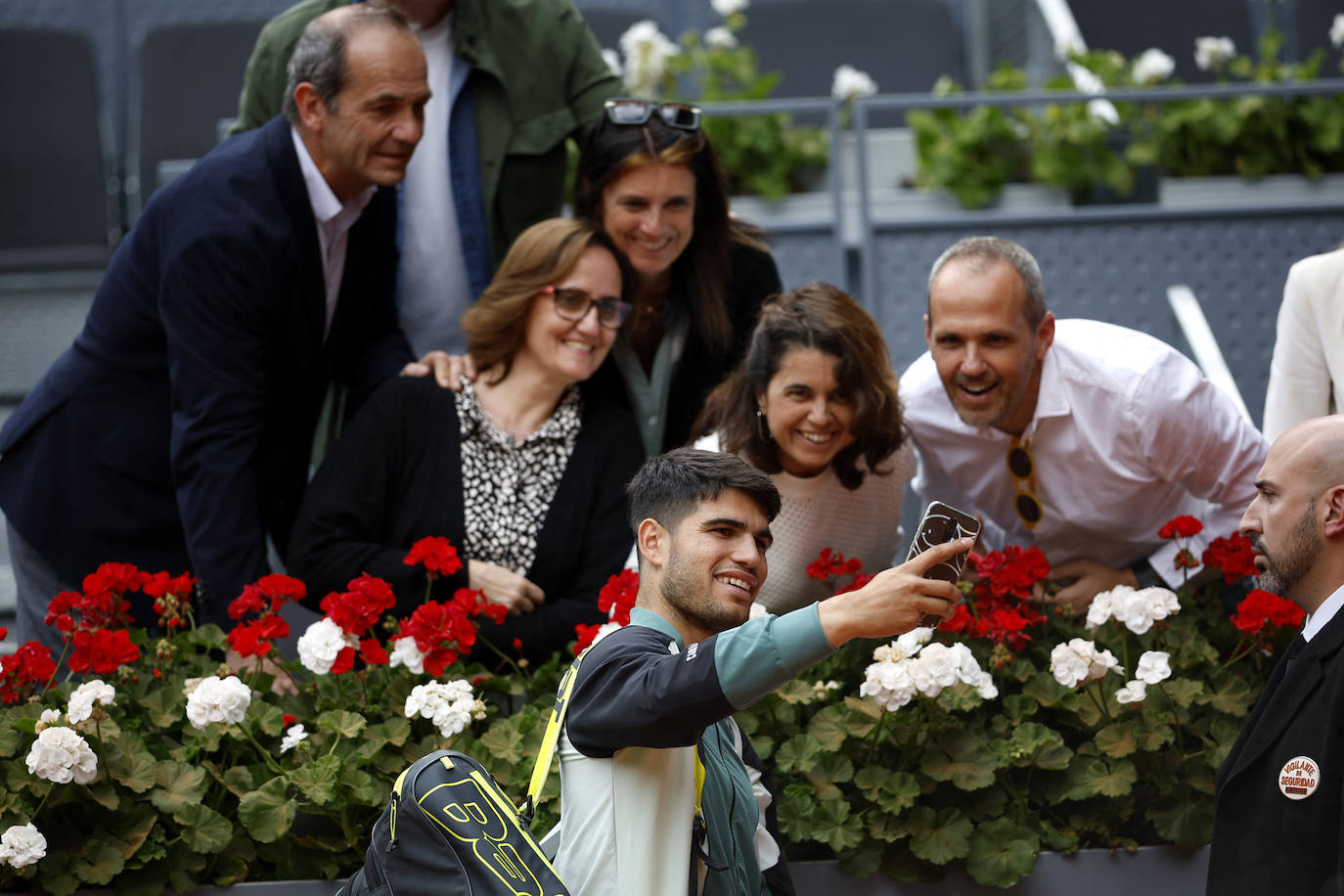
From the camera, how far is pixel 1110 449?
144 inches

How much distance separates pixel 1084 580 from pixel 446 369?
5.15 feet

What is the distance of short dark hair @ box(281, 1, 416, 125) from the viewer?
11.6 ft

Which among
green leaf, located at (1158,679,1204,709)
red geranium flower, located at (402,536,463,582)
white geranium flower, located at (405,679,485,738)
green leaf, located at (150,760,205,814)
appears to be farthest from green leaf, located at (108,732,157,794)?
green leaf, located at (1158,679,1204,709)

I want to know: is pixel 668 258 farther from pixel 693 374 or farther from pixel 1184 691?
pixel 1184 691

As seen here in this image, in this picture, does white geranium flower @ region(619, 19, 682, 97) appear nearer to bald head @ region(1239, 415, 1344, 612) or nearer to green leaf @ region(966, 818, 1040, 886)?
green leaf @ region(966, 818, 1040, 886)

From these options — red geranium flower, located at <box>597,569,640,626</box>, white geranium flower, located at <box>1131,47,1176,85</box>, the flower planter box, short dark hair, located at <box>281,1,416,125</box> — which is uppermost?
white geranium flower, located at <box>1131,47,1176,85</box>

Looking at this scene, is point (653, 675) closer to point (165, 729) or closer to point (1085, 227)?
point (165, 729)

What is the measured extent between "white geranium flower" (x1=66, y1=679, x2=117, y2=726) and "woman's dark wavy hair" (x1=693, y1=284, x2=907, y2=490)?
54.4 inches

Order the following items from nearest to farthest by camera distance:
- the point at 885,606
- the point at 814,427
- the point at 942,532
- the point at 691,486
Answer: the point at 885,606 < the point at 942,532 < the point at 691,486 < the point at 814,427

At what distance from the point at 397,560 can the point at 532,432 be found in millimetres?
449

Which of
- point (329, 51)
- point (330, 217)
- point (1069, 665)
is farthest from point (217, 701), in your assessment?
point (1069, 665)

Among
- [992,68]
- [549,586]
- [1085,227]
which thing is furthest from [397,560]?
[992,68]

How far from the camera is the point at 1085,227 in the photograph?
5.75m

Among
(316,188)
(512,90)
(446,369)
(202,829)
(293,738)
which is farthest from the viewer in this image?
(512,90)
